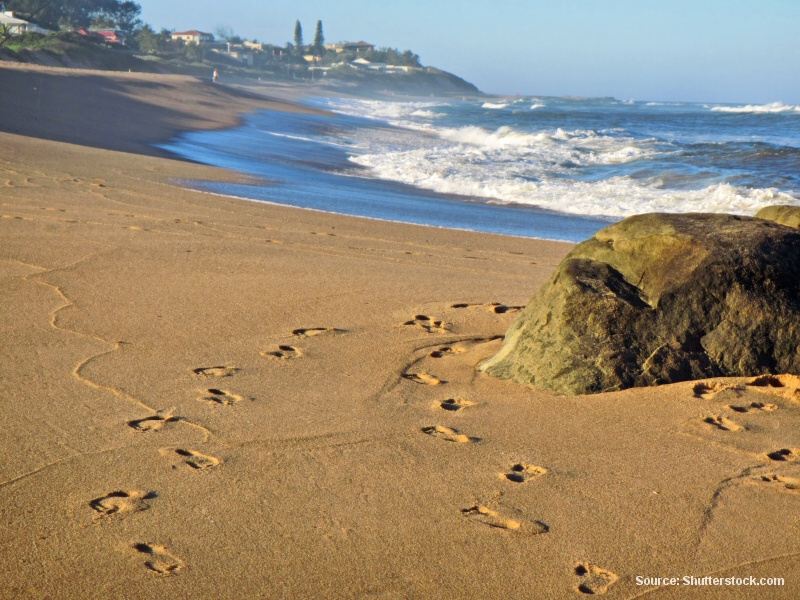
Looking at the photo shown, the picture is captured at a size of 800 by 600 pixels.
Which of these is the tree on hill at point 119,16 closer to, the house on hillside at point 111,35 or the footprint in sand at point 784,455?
the house on hillside at point 111,35

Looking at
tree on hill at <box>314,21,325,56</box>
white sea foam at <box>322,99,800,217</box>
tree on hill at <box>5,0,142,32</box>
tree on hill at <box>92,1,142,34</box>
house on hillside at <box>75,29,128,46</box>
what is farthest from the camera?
tree on hill at <box>314,21,325,56</box>

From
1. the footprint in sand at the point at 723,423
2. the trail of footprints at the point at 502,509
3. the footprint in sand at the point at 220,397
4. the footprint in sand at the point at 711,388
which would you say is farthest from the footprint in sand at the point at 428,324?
the footprint in sand at the point at 723,423

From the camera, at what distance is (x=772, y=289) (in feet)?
11.1

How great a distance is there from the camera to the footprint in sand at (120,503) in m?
2.34

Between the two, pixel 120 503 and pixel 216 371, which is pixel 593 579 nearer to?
pixel 120 503

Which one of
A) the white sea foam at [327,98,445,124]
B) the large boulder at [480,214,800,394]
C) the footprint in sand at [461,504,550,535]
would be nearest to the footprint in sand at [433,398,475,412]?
the large boulder at [480,214,800,394]

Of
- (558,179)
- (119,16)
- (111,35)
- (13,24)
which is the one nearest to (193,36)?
(119,16)

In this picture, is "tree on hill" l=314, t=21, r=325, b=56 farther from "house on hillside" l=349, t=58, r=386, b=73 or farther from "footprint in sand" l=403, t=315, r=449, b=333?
"footprint in sand" l=403, t=315, r=449, b=333

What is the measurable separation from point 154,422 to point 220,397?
14.1 inches

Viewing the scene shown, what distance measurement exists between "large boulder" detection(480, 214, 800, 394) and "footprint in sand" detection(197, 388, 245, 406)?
52.1 inches

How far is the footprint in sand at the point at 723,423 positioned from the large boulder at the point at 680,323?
28cm

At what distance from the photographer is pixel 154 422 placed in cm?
296

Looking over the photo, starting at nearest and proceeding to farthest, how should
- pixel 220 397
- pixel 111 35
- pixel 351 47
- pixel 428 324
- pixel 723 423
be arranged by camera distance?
1. pixel 723 423
2. pixel 220 397
3. pixel 428 324
4. pixel 111 35
5. pixel 351 47

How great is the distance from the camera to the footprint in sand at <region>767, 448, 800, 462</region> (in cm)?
283
